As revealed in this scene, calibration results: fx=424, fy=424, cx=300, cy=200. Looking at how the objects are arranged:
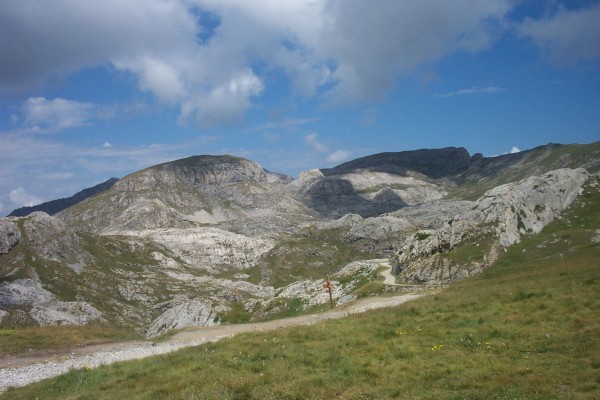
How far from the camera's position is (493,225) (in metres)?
72.8

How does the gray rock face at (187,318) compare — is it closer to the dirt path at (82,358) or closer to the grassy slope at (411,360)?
the dirt path at (82,358)

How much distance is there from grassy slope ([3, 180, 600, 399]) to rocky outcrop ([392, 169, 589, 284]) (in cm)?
3624

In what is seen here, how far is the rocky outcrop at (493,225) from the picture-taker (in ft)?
226

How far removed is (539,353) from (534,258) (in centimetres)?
4693

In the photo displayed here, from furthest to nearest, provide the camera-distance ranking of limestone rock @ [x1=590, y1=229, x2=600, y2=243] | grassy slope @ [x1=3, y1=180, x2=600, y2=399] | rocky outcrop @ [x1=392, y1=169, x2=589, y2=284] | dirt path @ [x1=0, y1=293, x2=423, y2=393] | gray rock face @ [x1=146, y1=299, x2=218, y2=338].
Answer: gray rock face @ [x1=146, y1=299, x2=218, y2=338], rocky outcrop @ [x1=392, y1=169, x2=589, y2=284], limestone rock @ [x1=590, y1=229, x2=600, y2=243], dirt path @ [x1=0, y1=293, x2=423, y2=393], grassy slope @ [x1=3, y1=180, x2=600, y2=399]

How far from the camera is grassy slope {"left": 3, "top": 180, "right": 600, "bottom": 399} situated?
15844 millimetres

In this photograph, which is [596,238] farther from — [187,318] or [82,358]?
[187,318]

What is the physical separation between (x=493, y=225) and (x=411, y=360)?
60084 mm

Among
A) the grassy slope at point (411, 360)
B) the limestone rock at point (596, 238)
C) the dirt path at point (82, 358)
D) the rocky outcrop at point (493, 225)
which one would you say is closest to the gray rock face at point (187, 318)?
the rocky outcrop at point (493, 225)

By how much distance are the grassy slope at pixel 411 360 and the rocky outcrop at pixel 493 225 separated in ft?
119

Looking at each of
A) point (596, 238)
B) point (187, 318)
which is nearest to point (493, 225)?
point (596, 238)

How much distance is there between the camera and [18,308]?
153375 mm

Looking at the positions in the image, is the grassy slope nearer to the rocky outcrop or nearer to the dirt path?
the dirt path

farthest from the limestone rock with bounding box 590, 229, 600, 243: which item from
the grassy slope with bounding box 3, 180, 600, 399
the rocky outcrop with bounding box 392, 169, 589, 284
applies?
the grassy slope with bounding box 3, 180, 600, 399
